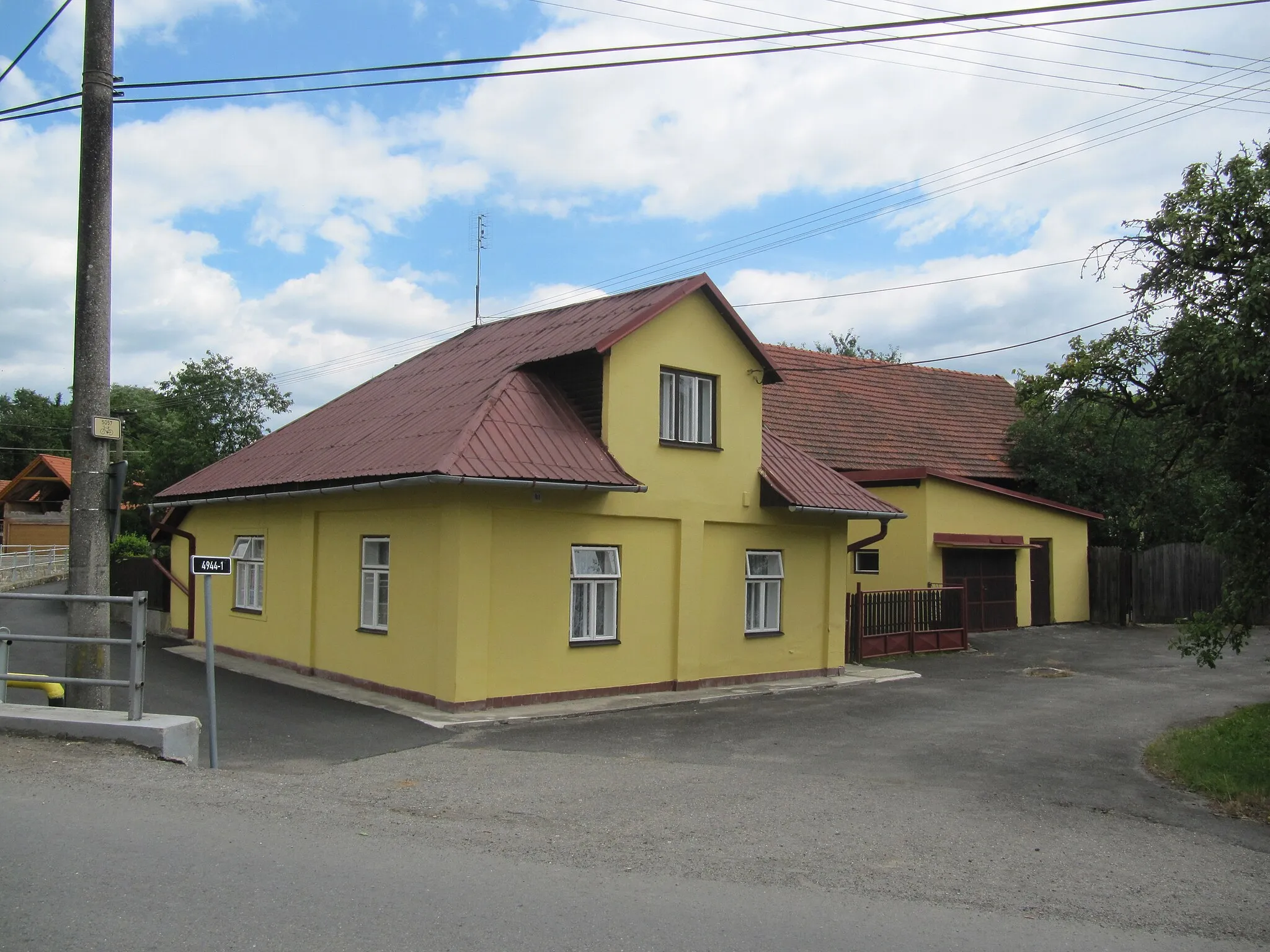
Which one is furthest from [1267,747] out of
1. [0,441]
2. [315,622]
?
[0,441]

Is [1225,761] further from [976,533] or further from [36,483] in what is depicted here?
[36,483]

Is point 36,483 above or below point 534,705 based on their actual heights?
above

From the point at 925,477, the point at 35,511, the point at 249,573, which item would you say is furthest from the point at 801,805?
the point at 35,511

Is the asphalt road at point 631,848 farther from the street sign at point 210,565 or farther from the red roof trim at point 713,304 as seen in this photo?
the red roof trim at point 713,304

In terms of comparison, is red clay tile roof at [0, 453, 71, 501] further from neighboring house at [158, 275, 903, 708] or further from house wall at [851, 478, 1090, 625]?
house wall at [851, 478, 1090, 625]

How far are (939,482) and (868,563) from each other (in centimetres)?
244

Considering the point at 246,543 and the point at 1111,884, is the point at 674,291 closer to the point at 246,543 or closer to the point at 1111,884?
the point at 246,543

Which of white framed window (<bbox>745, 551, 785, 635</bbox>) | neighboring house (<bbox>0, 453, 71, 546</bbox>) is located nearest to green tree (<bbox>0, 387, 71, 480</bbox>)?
neighboring house (<bbox>0, 453, 71, 546</bbox>)

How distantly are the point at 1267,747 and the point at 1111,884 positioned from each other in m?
5.69

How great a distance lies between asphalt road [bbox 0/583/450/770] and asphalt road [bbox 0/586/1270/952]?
24 centimetres

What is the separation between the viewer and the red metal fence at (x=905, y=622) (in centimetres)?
2022

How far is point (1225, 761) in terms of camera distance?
35.3ft

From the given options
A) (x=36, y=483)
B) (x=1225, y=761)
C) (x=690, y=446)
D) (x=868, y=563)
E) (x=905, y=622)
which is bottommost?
(x=1225, y=761)

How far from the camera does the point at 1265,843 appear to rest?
26.8 feet
